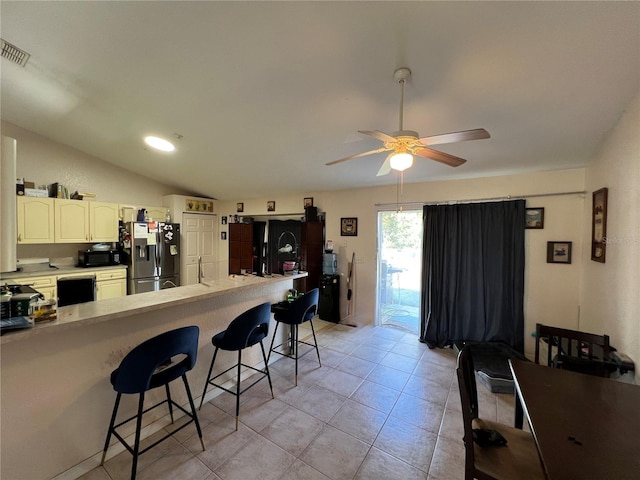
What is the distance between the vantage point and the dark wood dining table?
0.92 meters

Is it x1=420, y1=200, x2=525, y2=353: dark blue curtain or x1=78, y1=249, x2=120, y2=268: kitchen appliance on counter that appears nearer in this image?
x1=420, y1=200, x2=525, y2=353: dark blue curtain

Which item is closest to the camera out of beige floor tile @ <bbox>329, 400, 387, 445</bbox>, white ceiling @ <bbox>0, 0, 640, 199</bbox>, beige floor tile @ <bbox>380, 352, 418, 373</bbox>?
white ceiling @ <bbox>0, 0, 640, 199</bbox>

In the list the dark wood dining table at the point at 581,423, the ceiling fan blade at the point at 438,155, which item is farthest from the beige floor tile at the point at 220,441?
the ceiling fan blade at the point at 438,155

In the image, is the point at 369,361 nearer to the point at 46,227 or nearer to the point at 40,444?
the point at 40,444

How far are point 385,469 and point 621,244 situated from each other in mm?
2468

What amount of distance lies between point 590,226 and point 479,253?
3.59ft

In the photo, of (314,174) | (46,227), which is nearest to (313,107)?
(314,174)

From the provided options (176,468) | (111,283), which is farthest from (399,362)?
(111,283)

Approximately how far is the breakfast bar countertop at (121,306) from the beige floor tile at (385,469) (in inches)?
63.5

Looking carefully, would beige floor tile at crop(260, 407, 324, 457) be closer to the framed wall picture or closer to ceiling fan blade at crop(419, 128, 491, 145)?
ceiling fan blade at crop(419, 128, 491, 145)

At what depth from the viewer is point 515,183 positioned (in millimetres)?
3291

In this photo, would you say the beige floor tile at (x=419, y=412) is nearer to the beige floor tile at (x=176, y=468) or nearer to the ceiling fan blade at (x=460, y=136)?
the beige floor tile at (x=176, y=468)

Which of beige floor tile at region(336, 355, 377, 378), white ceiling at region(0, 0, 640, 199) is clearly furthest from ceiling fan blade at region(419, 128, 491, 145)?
beige floor tile at region(336, 355, 377, 378)

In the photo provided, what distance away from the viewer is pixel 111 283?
4262 mm
